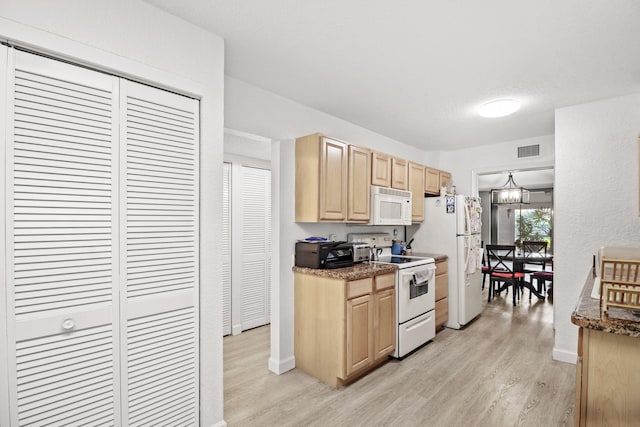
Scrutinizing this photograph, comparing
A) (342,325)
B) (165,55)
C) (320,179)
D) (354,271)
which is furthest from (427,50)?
(342,325)

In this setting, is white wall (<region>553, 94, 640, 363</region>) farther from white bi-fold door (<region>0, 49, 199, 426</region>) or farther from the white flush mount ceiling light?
white bi-fold door (<region>0, 49, 199, 426</region>)

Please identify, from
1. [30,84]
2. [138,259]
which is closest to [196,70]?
[30,84]

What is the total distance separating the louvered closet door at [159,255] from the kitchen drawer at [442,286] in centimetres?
303

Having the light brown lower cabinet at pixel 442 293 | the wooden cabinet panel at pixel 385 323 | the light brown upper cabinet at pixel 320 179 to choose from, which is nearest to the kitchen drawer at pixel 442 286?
the light brown lower cabinet at pixel 442 293

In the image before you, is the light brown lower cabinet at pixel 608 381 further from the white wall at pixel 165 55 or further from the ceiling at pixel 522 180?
the ceiling at pixel 522 180

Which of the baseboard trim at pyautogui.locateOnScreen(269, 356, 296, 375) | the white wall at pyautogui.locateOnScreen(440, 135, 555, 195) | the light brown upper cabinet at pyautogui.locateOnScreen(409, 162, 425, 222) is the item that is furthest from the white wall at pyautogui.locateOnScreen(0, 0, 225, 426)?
the white wall at pyautogui.locateOnScreen(440, 135, 555, 195)

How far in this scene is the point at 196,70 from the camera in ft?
6.55

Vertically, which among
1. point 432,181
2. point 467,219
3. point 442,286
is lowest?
point 442,286

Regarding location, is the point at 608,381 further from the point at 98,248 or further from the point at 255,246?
the point at 255,246

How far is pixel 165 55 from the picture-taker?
1.85 m

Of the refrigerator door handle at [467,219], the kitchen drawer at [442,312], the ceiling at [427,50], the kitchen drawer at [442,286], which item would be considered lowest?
the kitchen drawer at [442,312]

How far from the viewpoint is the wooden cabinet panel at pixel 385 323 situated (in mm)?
2973

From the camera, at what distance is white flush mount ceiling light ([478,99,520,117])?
309 cm

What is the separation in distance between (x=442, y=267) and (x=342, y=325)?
2061 millimetres
